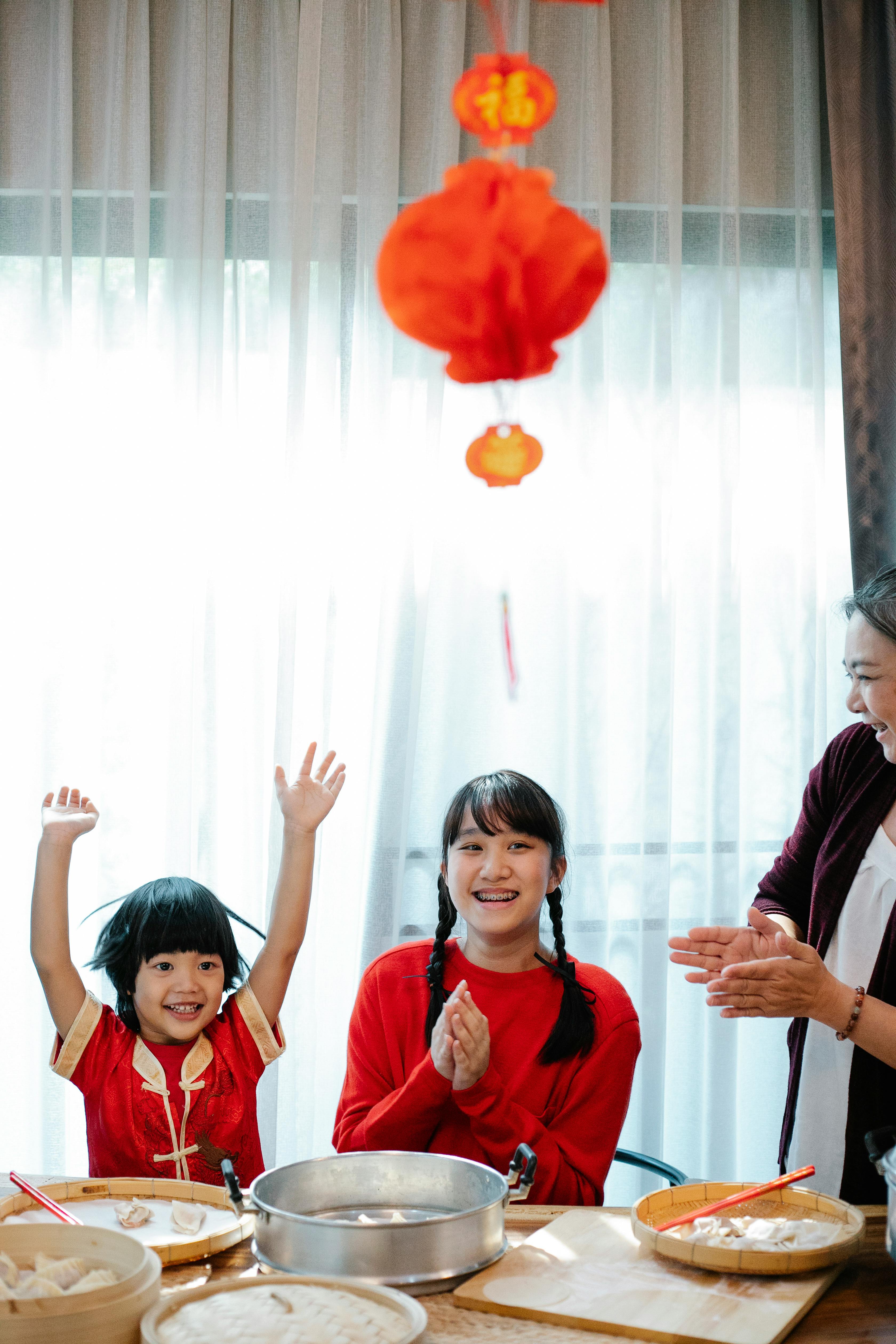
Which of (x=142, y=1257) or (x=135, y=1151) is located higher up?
(x=142, y=1257)

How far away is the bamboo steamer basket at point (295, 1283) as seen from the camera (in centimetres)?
105

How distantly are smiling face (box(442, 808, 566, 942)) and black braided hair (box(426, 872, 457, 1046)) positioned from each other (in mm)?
74

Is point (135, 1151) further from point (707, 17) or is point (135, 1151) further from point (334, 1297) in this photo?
point (707, 17)

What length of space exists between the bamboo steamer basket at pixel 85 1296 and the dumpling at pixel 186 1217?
0.18 metres

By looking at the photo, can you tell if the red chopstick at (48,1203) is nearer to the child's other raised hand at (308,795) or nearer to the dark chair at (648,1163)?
the child's other raised hand at (308,795)

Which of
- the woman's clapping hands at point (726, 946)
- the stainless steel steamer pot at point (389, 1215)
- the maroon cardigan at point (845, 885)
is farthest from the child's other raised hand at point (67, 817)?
the maroon cardigan at point (845, 885)

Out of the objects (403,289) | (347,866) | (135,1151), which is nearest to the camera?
(403,289)

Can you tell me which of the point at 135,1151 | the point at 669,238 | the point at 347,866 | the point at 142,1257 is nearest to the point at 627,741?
the point at 347,866

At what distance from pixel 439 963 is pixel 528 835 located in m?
0.26

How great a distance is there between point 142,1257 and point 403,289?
947 millimetres

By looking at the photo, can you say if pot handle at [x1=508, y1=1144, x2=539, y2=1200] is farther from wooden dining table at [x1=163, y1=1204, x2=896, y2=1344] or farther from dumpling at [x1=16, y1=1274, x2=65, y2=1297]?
dumpling at [x1=16, y1=1274, x2=65, y2=1297]

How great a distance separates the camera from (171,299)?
2.62 meters

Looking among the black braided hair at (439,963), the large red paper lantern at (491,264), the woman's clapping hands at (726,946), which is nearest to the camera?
the large red paper lantern at (491,264)

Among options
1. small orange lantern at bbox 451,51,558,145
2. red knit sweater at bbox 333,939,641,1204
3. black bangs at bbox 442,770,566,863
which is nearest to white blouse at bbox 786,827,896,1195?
red knit sweater at bbox 333,939,641,1204
